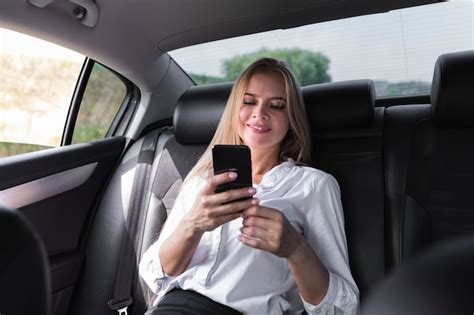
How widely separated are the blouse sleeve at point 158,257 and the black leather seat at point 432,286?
108cm

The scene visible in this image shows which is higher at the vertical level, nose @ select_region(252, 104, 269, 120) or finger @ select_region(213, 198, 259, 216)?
nose @ select_region(252, 104, 269, 120)

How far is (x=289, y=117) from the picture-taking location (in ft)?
5.68

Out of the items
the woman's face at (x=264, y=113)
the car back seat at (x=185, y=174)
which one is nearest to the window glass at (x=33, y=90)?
the car back seat at (x=185, y=174)

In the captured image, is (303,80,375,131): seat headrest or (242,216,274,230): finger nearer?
(242,216,274,230): finger

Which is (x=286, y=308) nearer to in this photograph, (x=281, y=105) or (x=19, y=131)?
(x=281, y=105)

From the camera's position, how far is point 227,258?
1577 mm

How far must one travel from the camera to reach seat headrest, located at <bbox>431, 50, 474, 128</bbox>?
63.6 inches

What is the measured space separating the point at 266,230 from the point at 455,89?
82cm

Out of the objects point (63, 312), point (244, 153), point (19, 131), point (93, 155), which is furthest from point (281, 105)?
point (63, 312)

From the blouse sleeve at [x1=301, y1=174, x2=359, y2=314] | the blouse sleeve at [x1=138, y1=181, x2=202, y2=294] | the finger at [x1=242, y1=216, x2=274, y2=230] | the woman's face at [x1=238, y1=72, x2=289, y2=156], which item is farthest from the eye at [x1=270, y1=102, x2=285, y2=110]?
the finger at [x1=242, y1=216, x2=274, y2=230]

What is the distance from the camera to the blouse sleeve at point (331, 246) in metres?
1.48

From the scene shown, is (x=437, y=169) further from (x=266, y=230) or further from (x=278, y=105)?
(x=266, y=230)

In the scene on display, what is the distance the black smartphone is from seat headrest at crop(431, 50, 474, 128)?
0.76m

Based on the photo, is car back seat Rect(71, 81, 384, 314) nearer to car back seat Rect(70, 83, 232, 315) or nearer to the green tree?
car back seat Rect(70, 83, 232, 315)
